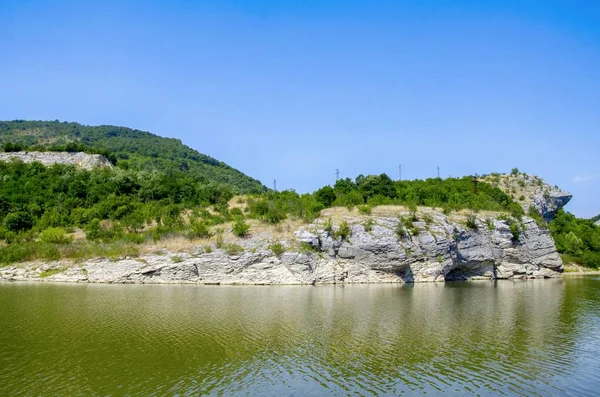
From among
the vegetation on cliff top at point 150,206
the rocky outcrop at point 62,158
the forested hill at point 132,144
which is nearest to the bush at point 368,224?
the vegetation on cliff top at point 150,206

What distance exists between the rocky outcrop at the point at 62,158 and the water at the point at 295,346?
183 feet

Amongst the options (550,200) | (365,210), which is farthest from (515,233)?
(550,200)

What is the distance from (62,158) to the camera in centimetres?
9194

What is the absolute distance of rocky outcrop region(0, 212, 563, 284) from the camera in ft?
187

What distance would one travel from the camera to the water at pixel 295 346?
59.5 feet

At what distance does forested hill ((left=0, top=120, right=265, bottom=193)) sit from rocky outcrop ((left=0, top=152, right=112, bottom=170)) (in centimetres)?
2078

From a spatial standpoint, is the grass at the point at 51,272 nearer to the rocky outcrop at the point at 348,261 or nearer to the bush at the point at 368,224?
the rocky outcrop at the point at 348,261

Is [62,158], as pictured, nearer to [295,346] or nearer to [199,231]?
Answer: [199,231]

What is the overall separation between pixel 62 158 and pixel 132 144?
202ft

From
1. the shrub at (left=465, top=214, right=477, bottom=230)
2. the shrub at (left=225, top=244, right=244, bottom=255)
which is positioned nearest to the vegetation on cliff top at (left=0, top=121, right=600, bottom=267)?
the shrub at (left=225, top=244, right=244, bottom=255)

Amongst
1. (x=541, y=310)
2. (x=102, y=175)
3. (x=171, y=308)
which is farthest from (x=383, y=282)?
(x=102, y=175)

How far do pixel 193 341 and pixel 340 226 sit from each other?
39.5 meters

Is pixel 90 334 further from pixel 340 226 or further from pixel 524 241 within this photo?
pixel 524 241

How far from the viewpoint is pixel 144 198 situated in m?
81.2
